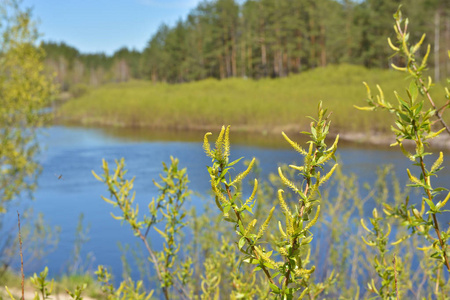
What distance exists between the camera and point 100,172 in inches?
496

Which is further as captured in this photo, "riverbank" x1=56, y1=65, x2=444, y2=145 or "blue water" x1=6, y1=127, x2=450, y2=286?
"riverbank" x1=56, y1=65, x2=444, y2=145

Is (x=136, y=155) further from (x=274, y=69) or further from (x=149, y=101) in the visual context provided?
(x=274, y=69)

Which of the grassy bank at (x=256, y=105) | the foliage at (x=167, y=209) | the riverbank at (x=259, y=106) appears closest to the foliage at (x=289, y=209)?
the foliage at (x=167, y=209)

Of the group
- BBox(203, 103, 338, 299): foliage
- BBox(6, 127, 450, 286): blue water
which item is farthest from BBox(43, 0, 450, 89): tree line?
BBox(203, 103, 338, 299): foliage

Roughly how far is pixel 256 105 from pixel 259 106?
0.20m

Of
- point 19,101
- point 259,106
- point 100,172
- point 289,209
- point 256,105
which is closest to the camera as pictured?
point 289,209

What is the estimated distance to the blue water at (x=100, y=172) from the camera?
8.74 meters

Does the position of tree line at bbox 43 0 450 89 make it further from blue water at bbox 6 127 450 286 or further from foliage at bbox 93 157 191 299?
foliage at bbox 93 157 191 299

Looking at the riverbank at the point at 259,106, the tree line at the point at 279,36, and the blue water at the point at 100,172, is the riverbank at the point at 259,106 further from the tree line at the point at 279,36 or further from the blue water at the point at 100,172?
the tree line at the point at 279,36

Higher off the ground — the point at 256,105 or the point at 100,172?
the point at 256,105

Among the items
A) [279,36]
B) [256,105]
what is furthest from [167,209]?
[279,36]

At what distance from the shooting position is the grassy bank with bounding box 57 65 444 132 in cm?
1805

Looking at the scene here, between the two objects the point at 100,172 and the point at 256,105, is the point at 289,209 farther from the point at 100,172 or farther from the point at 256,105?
the point at 256,105

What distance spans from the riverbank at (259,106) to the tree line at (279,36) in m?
2.82
